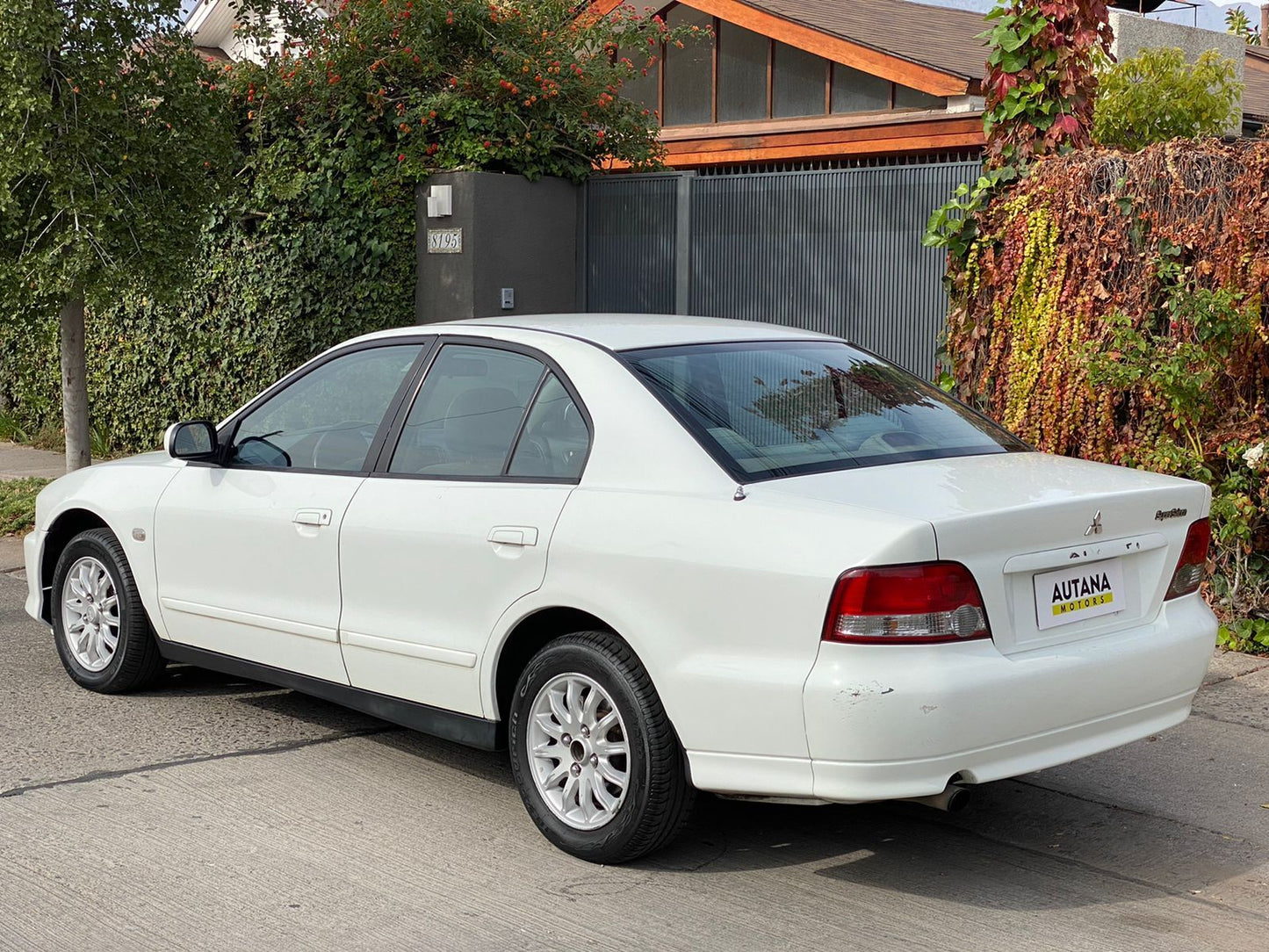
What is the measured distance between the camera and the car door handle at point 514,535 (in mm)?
4562

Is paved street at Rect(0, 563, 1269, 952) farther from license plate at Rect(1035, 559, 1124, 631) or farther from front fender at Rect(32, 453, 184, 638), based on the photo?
license plate at Rect(1035, 559, 1124, 631)

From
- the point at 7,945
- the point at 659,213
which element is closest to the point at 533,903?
the point at 7,945

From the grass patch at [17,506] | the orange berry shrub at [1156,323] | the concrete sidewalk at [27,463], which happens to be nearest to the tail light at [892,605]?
the orange berry shrub at [1156,323]

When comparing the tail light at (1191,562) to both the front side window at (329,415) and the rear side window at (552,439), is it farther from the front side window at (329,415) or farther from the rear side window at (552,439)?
the front side window at (329,415)

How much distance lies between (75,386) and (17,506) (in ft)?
3.52

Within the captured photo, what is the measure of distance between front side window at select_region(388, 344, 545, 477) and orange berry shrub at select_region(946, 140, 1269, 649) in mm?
3496

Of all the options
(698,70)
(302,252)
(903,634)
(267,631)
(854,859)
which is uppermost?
(698,70)

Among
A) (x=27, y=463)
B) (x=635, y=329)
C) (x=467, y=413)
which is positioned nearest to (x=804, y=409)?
(x=635, y=329)

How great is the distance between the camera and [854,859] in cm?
459

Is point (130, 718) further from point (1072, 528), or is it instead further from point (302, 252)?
point (302, 252)

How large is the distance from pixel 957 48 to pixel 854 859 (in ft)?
49.4

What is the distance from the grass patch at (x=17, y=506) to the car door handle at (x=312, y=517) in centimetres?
549

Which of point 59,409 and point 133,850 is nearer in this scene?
point 133,850

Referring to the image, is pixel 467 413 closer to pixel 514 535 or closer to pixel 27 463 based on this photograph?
pixel 514 535
